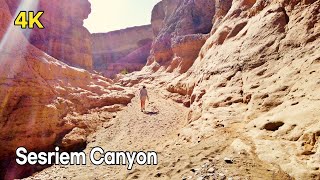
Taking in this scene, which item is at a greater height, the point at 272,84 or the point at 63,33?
the point at 63,33

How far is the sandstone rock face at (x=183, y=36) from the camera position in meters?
18.9

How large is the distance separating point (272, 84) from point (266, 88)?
0.17m

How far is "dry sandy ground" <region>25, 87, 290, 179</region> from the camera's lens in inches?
193

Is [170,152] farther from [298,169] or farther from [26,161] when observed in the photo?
[26,161]

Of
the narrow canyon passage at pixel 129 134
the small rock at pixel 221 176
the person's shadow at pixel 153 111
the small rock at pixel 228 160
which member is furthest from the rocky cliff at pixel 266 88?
the person's shadow at pixel 153 111

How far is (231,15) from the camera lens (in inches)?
500

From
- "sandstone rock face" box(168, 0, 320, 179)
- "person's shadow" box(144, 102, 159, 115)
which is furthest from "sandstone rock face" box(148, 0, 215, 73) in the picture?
"sandstone rock face" box(168, 0, 320, 179)

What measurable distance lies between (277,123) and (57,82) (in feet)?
32.3

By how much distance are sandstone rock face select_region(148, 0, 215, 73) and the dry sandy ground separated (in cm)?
770

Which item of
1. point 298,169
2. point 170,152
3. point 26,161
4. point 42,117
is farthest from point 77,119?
point 298,169

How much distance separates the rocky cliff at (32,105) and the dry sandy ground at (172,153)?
1.09 meters

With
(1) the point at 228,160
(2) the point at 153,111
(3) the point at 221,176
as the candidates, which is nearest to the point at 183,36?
(2) the point at 153,111

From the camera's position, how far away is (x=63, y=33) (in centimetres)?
2116

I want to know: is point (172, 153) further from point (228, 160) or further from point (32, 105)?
point (32, 105)
